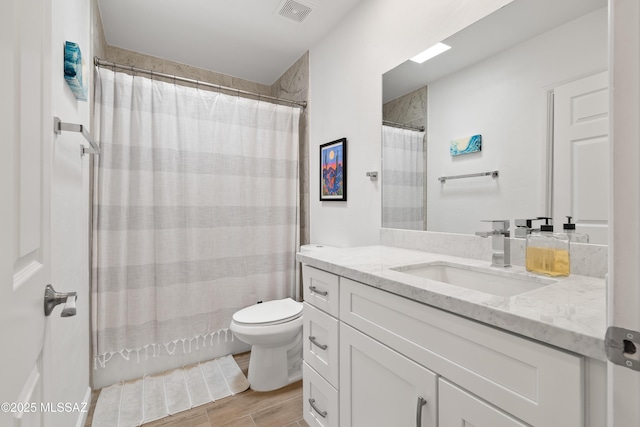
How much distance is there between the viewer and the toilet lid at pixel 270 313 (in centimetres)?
176

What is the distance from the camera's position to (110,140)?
184cm

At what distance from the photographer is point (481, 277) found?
108cm

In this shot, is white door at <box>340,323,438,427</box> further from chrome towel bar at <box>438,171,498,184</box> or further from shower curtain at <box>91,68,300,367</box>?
shower curtain at <box>91,68,300,367</box>

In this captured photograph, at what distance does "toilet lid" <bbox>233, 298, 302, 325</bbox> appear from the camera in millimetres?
1762

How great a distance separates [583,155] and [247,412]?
1948mm

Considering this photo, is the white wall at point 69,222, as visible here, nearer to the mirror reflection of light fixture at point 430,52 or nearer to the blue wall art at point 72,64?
the blue wall art at point 72,64

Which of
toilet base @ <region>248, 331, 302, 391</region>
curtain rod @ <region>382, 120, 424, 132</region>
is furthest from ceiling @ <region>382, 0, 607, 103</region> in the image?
toilet base @ <region>248, 331, 302, 391</region>

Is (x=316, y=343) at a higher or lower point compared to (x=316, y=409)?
higher

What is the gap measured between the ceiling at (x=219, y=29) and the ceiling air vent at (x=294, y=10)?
0.07 feet

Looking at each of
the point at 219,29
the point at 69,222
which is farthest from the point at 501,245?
the point at 219,29

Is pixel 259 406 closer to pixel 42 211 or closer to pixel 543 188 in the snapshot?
pixel 42 211

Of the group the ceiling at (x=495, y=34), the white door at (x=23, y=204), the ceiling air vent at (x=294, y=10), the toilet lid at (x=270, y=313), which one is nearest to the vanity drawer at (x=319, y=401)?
the toilet lid at (x=270, y=313)

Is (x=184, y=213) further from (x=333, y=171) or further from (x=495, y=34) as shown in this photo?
(x=495, y=34)

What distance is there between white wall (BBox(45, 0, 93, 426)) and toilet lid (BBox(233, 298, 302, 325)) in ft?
2.61
